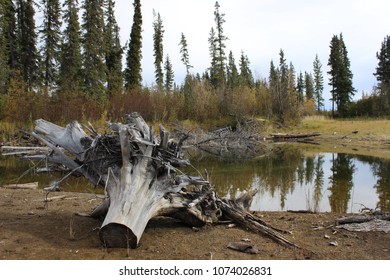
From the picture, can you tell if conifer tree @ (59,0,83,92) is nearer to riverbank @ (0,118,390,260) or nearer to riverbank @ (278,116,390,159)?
riverbank @ (278,116,390,159)

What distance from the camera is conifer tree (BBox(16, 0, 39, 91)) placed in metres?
36.6

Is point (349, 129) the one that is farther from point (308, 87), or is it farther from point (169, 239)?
point (308, 87)

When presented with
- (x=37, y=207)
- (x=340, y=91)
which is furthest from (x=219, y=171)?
(x=340, y=91)

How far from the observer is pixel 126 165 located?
4.50 m

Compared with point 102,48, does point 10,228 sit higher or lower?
lower

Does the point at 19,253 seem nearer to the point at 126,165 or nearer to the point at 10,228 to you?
the point at 10,228

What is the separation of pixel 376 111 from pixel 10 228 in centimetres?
4746

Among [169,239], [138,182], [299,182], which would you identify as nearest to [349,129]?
[299,182]

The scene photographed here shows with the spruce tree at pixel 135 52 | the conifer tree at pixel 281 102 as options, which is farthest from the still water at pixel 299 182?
the spruce tree at pixel 135 52

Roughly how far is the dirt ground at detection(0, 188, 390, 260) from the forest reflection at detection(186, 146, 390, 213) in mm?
1718

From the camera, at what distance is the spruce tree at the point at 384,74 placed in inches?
1746

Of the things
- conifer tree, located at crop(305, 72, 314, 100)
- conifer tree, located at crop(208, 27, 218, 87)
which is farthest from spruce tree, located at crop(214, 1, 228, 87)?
conifer tree, located at crop(305, 72, 314, 100)

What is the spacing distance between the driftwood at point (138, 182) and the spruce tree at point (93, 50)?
28115 mm

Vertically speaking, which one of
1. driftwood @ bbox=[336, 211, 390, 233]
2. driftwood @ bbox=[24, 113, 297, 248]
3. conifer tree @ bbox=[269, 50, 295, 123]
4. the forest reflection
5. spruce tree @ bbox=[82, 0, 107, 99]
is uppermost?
spruce tree @ bbox=[82, 0, 107, 99]
